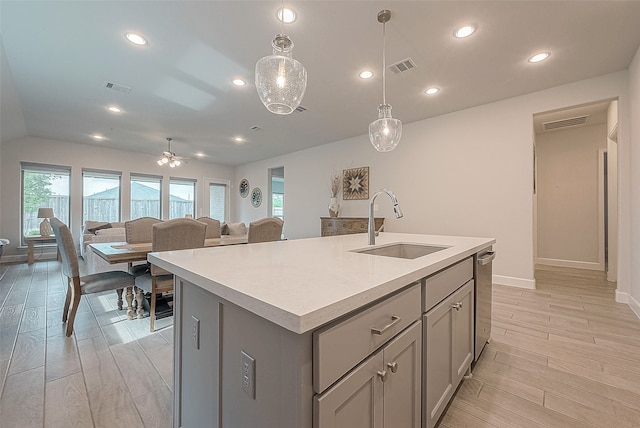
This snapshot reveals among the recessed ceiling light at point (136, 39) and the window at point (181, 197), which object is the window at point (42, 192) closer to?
the window at point (181, 197)

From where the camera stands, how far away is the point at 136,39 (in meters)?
2.41

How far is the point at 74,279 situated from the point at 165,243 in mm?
808

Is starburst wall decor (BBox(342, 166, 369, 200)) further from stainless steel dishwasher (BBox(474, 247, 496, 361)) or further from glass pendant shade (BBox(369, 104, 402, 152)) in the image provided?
stainless steel dishwasher (BBox(474, 247, 496, 361))

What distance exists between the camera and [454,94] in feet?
11.6

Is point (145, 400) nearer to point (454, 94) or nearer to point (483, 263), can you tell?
point (483, 263)

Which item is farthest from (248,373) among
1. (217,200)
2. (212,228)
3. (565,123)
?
(217,200)

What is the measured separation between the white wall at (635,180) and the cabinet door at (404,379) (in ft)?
10.3

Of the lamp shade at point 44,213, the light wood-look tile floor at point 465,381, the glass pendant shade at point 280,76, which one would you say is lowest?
the light wood-look tile floor at point 465,381

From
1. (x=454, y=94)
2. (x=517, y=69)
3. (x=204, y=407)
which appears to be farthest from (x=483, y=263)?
(x=454, y=94)

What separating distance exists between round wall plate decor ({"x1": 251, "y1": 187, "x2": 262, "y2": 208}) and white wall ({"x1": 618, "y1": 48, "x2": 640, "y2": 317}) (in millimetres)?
7314

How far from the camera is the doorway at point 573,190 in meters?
4.51

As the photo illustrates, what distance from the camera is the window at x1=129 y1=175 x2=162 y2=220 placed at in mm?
6996

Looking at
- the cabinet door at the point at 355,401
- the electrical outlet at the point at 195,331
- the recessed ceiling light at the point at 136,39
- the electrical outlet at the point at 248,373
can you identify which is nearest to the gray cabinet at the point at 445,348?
the cabinet door at the point at 355,401

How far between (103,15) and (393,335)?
311 cm
